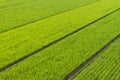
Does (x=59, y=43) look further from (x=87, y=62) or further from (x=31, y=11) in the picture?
(x=31, y=11)

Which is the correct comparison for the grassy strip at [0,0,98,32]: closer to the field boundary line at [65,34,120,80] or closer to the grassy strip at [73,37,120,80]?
the field boundary line at [65,34,120,80]

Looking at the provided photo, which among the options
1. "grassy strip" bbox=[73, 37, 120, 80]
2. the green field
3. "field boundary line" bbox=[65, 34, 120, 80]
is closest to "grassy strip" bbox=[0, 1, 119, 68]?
the green field

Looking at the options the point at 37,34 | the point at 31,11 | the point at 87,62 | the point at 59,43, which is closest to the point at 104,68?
the point at 87,62

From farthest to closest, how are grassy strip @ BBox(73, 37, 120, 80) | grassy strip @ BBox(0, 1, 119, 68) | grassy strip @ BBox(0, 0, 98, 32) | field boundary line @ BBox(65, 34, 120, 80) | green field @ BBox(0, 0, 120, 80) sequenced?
grassy strip @ BBox(0, 0, 98, 32), grassy strip @ BBox(0, 1, 119, 68), green field @ BBox(0, 0, 120, 80), field boundary line @ BBox(65, 34, 120, 80), grassy strip @ BBox(73, 37, 120, 80)

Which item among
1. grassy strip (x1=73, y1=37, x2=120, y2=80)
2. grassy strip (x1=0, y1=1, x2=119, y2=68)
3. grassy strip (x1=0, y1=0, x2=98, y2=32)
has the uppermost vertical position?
grassy strip (x1=73, y1=37, x2=120, y2=80)

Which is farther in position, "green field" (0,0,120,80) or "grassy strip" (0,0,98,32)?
"grassy strip" (0,0,98,32)

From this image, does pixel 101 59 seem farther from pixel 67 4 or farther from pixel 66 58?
pixel 67 4

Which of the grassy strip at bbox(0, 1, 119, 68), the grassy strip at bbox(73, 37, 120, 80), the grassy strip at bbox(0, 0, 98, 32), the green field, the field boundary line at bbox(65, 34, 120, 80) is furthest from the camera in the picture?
the grassy strip at bbox(0, 0, 98, 32)

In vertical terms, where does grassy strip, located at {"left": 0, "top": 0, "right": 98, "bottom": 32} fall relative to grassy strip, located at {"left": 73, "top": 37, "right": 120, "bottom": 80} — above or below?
below
